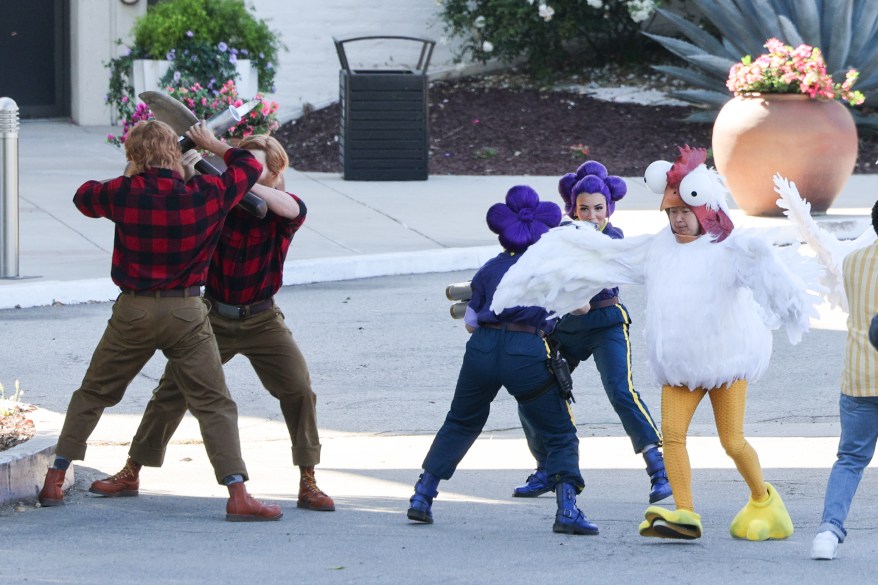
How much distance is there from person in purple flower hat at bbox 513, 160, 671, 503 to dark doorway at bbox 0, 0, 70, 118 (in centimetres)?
1277

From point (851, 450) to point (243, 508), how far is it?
7.21 ft

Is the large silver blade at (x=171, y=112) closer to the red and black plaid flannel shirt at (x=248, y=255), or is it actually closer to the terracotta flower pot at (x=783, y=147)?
the red and black plaid flannel shirt at (x=248, y=255)

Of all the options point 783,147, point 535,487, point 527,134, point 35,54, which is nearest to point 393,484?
point 535,487

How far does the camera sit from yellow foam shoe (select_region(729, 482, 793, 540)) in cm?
536

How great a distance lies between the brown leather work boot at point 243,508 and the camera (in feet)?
17.8

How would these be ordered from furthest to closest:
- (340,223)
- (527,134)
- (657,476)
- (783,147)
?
(527,134), (783,147), (340,223), (657,476)

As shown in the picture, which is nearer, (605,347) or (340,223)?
(605,347)

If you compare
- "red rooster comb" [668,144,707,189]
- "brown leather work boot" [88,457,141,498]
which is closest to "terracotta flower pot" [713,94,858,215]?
"red rooster comb" [668,144,707,189]

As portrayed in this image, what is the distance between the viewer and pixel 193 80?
1499 cm

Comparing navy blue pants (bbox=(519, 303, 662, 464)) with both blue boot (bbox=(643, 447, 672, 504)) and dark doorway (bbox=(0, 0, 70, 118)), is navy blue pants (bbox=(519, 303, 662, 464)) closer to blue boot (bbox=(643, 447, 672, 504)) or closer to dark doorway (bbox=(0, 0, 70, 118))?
blue boot (bbox=(643, 447, 672, 504))

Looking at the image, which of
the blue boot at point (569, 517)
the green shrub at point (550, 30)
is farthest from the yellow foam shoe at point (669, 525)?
the green shrub at point (550, 30)

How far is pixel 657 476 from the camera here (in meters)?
5.93

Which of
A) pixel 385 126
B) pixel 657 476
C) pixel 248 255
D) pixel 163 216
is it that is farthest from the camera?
pixel 385 126

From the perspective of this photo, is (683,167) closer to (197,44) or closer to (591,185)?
(591,185)
